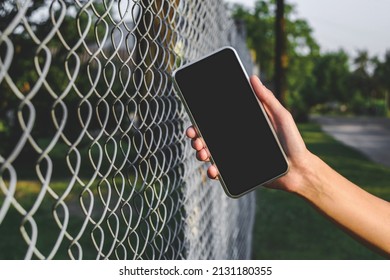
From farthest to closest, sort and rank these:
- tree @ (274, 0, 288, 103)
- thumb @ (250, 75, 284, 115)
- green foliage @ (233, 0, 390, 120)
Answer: green foliage @ (233, 0, 390, 120)
tree @ (274, 0, 288, 103)
thumb @ (250, 75, 284, 115)

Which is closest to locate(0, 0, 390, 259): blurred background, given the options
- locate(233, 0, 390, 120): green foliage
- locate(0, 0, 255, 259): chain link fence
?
locate(0, 0, 255, 259): chain link fence

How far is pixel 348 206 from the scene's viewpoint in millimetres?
1729

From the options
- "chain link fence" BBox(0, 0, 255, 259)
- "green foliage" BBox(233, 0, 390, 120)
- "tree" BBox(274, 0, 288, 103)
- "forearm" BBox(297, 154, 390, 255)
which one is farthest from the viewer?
"green foliage" BBox(233, 0, 390, 120)

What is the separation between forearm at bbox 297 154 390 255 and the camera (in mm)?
1728

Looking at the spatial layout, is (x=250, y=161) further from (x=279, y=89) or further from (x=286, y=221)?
(x=279, y=89)

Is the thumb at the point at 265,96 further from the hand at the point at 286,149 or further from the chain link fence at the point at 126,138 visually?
the chain link fence at the point at 126,138

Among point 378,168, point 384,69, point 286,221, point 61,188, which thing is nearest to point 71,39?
point 61,188

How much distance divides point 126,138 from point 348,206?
981 mm

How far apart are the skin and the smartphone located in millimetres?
86

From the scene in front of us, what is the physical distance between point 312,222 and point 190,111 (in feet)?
18.8

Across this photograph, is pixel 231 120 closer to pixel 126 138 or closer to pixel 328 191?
pixel 328 191

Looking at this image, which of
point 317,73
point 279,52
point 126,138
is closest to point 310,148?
point 279,52

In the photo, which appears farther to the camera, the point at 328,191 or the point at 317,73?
the point at 317,73

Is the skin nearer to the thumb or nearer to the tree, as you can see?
the thumb
